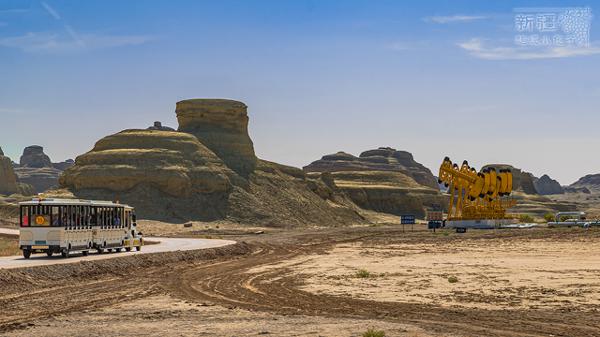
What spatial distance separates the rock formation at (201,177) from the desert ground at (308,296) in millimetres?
61422

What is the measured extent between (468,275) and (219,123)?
100649 millimetres

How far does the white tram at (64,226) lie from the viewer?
117 feet

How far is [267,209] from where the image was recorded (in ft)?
366

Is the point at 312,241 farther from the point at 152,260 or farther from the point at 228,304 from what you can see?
the point at 228,304

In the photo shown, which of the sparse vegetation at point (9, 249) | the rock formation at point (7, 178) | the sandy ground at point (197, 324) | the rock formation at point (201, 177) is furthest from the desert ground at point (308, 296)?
the rock formation at point (7, 178)

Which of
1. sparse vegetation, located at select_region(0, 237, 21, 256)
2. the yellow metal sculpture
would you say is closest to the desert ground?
sparse vegetation, located at select_region(0, 237, 21, 256)

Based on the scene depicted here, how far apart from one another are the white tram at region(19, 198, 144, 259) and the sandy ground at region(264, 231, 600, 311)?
31.4 ft

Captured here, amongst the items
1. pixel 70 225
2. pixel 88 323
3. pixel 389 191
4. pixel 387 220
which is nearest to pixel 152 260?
pixel 70 225

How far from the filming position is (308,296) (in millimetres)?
25469

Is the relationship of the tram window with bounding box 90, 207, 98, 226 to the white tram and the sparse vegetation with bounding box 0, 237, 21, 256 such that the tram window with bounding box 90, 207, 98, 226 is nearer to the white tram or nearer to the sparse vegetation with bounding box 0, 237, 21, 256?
the white tram

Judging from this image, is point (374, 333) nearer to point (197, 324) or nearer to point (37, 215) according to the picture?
point (197, 324)

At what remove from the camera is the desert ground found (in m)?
18.6

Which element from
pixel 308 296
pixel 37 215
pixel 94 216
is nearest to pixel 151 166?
pixel 94 216

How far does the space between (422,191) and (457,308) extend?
142 meters
